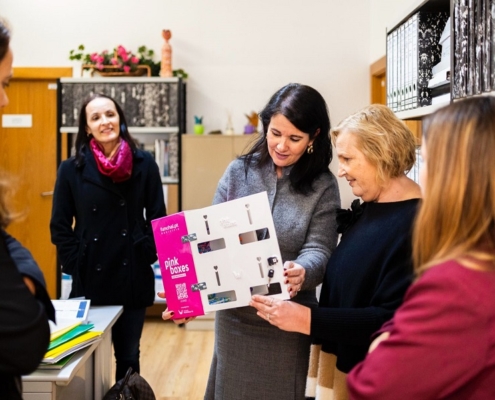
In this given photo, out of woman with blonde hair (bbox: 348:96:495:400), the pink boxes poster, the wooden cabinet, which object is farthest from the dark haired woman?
the wooden cabinet

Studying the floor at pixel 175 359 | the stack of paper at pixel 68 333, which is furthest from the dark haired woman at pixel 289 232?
the floor at pixel 175 359

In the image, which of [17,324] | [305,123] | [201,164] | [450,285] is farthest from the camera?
[201,164]

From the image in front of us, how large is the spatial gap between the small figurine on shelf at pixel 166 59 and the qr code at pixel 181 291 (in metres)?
3.76

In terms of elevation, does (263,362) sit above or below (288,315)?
below

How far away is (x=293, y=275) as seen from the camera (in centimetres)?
167

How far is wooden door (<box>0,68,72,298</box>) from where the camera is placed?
5645mm

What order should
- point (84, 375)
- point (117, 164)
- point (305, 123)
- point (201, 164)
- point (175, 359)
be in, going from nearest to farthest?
point (305, 123) < point (84, 375) < point (117, 164) < point (175, 359) < point (201, 164)

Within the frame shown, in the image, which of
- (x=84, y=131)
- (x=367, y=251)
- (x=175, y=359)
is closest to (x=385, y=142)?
(x=367, y=251)

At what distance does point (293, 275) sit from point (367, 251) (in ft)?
0.89

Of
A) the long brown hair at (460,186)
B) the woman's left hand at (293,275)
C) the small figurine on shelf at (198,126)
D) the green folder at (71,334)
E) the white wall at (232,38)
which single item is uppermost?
the white wall at (232,38)

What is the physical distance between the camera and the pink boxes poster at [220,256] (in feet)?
5.50

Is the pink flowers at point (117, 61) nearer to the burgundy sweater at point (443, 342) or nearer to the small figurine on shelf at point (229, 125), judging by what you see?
the small figurine on shelf at point (229, 125)

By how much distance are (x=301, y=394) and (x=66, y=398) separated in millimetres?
728

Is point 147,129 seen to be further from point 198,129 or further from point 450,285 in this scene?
point 450,285
